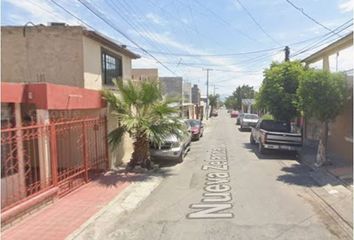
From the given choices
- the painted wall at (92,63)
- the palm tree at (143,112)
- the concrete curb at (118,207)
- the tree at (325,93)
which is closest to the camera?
the concrete curb at (118,207)

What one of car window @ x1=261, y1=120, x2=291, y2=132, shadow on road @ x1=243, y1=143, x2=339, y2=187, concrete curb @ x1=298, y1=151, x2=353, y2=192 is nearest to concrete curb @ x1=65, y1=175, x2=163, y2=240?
shadow on road @ x1=243, y1=143, x2=339, y2=187

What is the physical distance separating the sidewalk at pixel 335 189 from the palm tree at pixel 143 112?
517 centimetres

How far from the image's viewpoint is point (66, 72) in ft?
41.9

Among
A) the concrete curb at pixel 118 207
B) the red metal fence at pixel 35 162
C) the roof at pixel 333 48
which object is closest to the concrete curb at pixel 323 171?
the roof at pixel 333 48

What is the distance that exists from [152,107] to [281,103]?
32.8 feet

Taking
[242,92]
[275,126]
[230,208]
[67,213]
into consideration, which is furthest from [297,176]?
[242,92]

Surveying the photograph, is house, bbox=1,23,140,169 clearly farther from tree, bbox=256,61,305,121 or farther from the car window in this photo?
tree, bbox=256,61,305,121

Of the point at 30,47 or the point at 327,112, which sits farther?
the point at 327,112

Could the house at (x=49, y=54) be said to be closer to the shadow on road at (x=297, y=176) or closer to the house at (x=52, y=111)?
the house at (x=52, y=111)

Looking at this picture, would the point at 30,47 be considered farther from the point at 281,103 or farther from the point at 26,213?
the point at 281,103

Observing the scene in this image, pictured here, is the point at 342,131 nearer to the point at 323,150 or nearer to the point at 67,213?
the point at 323,150

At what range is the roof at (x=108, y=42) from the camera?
1280cm

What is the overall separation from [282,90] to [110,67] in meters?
10.2

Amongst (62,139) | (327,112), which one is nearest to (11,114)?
(62,139)
